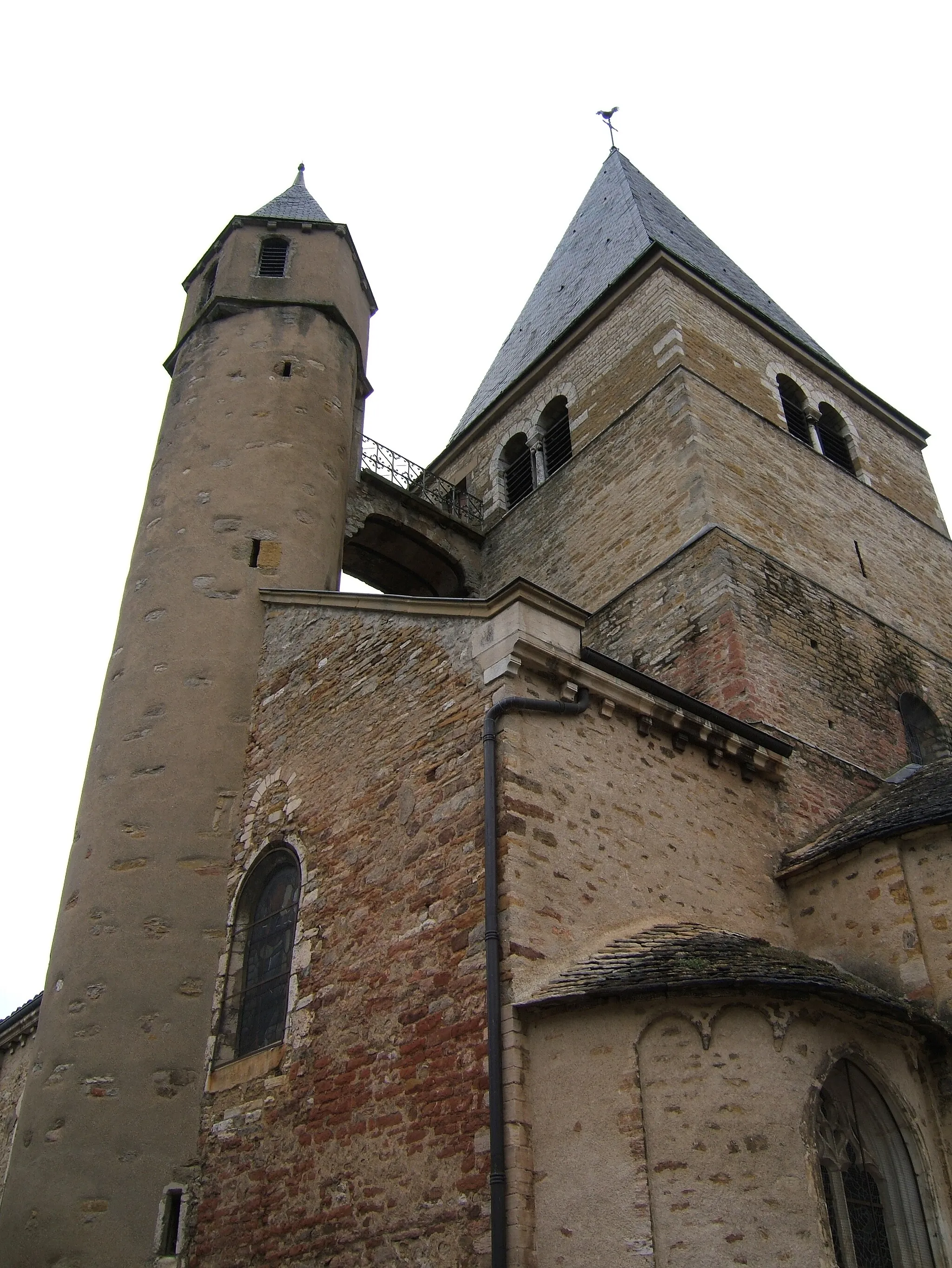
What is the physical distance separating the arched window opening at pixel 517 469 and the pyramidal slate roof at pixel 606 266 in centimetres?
121

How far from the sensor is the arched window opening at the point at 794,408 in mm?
16312

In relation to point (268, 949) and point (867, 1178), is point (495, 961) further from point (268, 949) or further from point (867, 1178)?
point (268, 949)

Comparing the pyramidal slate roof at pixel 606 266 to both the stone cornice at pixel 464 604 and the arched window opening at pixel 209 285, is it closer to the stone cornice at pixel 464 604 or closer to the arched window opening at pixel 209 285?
the arched window opening at pixel 209 285

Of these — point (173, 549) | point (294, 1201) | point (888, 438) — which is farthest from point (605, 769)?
point (888, 438)

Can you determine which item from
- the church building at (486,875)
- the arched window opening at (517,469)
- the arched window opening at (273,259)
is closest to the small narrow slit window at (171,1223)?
the church building at (486,875)

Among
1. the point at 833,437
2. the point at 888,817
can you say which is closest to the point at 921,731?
the point at 888,817

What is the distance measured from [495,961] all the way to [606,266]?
1514cm

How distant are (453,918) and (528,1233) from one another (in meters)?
1.89

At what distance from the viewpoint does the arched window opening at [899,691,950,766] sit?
12914 mm

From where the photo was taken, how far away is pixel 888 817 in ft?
30.3

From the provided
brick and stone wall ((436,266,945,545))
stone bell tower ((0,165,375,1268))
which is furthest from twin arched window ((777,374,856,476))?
stone bell tower ((0,165,375,1268))

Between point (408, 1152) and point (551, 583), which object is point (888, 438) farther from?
point (408, 1152)

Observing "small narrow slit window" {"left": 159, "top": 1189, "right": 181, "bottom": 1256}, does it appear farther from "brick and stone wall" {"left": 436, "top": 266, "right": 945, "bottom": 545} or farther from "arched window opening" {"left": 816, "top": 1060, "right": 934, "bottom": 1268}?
"brick and stone wall" {"left": 436, "top": 266, "right": 945, "bottom": 545}

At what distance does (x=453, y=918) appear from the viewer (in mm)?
7289
